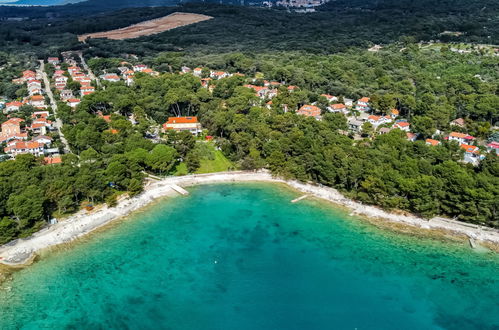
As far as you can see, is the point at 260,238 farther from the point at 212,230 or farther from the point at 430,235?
the point at 430,235

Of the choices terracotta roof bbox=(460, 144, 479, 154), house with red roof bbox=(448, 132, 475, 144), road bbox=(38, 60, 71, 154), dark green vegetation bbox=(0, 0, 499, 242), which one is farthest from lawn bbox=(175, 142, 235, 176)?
house with red roof bbox=(448, 132, 475, 144)

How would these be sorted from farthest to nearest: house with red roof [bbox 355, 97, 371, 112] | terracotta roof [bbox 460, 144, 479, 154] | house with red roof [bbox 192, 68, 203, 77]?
house with red roof [bbox 192, 68, 203, 77] → house with red roof [bbox 355, 97, 371, 112] → terracotta roof [bbox 460, 144, 479, 154]

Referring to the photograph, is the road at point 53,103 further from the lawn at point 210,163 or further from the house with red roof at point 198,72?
the house with red roof at point 198,72

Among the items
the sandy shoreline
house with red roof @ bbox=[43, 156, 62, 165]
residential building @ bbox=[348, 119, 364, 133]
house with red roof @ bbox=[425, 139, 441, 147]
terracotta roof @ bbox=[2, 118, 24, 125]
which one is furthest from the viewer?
residential building @ bbox=[348, 119, 364, 133]

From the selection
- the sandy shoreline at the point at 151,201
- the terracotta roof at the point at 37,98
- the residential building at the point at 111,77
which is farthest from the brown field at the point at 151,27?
the sandy shoreline at the point at 151,201

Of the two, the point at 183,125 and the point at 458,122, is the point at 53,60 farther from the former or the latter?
the point at 458,122

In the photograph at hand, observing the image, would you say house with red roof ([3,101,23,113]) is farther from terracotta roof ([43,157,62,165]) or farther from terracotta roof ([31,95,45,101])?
terracotta roof ([43,157,62,165])
